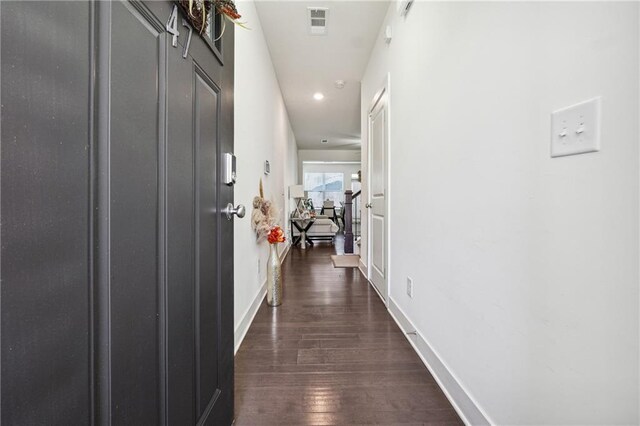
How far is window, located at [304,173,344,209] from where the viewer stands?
10406 mm

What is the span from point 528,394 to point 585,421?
172mm

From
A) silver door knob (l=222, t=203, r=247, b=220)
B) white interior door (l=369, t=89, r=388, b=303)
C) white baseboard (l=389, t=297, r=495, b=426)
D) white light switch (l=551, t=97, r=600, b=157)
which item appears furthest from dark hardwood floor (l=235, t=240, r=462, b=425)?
white light switch (l=551, t=97, r=600, b=157)

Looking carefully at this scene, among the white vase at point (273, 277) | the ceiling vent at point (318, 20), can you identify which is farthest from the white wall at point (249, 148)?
the ceiling vent at point (318, 20)

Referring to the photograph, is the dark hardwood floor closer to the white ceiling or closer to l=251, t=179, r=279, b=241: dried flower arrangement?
l=251, t=179, r=279, b=241: dried flower arrangement

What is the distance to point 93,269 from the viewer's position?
0.46 meters

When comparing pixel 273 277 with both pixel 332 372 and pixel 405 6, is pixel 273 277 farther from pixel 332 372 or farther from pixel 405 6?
pixel 405 6

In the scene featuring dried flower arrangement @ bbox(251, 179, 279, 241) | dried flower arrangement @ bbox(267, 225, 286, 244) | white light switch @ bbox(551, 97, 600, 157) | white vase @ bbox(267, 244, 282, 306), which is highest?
white light switch @ bbox(551, 97, 600, 157)

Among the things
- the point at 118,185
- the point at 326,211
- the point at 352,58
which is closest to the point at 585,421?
the point at 118,185

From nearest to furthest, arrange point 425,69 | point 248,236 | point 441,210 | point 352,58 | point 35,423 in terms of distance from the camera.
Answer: point 35,423 → point 441,210 → point 425,69 → point 248,236 → point 352,58

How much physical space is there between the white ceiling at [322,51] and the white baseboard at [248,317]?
247 cm

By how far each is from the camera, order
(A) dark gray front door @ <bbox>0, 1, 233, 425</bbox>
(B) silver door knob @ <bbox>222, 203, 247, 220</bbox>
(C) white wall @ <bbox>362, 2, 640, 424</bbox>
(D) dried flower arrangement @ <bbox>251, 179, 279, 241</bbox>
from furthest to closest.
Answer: (D) dried flower arrangement @ <bbox>251, 179, 279, 241</bbox> → (B) silver door knob @ <bbox>222, 203, 247, 220</bbox> → (C) white wall @ <bbox>362, 2, 640, 424</bbox> → (A) dark gray front door @ <bbox>0, 1, 233, 425</bbox>

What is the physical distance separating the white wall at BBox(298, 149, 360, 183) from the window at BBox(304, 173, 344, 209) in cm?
176

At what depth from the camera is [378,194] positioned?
2799 mm

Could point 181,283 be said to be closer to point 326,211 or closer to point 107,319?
point 107,319
